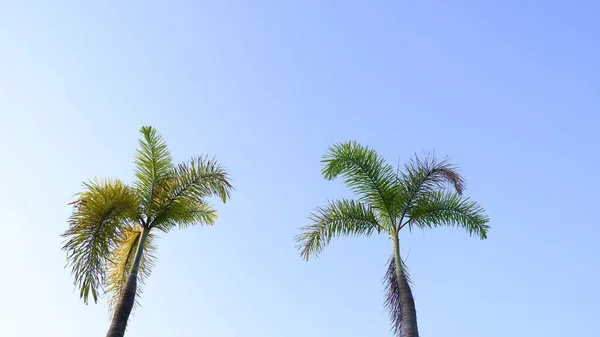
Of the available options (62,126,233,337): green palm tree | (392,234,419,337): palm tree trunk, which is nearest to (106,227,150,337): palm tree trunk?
(62,126,233,337): green palm tree

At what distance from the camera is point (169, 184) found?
61.2 feet

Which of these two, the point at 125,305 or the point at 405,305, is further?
the point at 405,305

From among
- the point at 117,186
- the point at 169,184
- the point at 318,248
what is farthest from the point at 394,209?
the point at 117,186

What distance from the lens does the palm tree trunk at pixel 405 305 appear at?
16.5m

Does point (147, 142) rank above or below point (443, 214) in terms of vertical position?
above

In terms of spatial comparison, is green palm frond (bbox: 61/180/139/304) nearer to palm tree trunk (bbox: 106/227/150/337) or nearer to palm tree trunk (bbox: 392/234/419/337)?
palm tree trunk (bbox: 106/227/150/337)

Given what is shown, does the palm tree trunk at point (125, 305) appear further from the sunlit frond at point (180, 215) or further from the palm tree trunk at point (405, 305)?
the palm tree trunk at point (405, 305)

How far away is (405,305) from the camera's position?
55.9 ft

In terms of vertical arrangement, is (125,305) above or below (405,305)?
below

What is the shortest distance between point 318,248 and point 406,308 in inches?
141

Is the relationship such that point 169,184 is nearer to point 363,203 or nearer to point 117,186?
point 117,186

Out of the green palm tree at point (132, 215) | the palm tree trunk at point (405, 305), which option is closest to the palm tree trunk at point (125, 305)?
the green palm tree at point (132, 215)

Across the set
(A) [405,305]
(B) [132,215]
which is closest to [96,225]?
(B) [132,215]

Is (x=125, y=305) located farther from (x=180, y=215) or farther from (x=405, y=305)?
(x=405, y=305)
